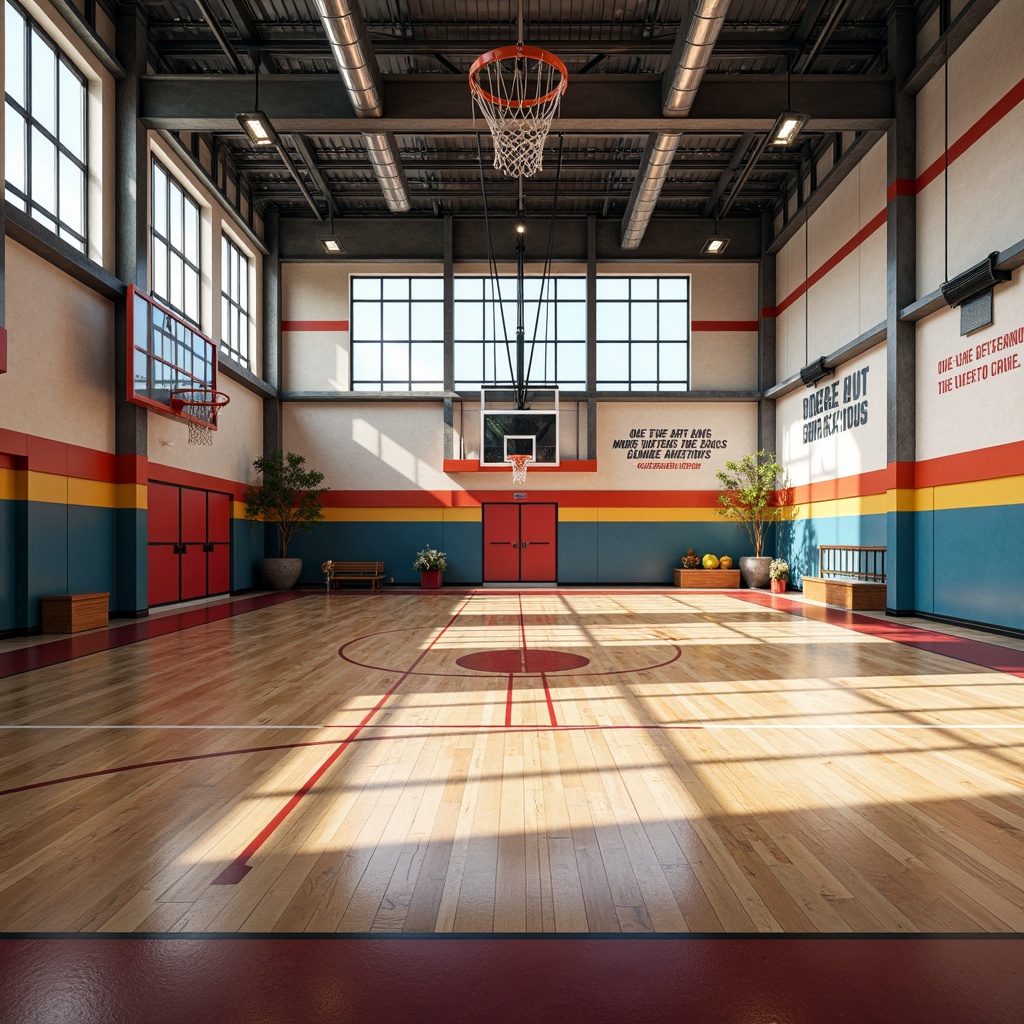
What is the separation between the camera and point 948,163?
35.2 ft

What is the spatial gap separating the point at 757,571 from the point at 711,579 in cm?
108

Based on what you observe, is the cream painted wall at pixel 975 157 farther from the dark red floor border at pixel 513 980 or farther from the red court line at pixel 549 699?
the dark red floor border at pixel 513 980

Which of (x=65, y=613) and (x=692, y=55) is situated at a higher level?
(x=692, y=55)

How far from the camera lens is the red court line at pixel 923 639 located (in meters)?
7.56

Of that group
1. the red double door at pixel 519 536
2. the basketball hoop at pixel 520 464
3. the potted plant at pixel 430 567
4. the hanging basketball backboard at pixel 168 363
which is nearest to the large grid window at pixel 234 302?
the hanging basketball backboard at pixel 168 363

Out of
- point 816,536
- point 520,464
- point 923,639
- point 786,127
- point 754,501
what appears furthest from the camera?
point 754,501

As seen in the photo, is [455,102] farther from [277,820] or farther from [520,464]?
[277,820]

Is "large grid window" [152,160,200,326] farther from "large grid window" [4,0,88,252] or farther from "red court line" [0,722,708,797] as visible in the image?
"red court line" [0,722,708,797]

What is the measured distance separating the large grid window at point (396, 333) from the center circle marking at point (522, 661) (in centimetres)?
1157

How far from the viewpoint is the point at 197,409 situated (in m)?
13.1

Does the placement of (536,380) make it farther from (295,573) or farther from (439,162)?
(295,573)

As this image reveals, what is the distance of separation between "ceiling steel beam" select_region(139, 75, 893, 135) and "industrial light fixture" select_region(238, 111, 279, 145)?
0.52 meters

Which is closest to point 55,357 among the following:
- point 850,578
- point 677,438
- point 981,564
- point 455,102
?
point 455,102

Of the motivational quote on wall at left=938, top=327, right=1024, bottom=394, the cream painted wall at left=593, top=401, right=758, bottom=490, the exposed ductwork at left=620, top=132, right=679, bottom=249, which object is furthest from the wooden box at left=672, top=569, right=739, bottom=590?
the exposed ductwork at left=620, top=132, right=679, bottom=249
